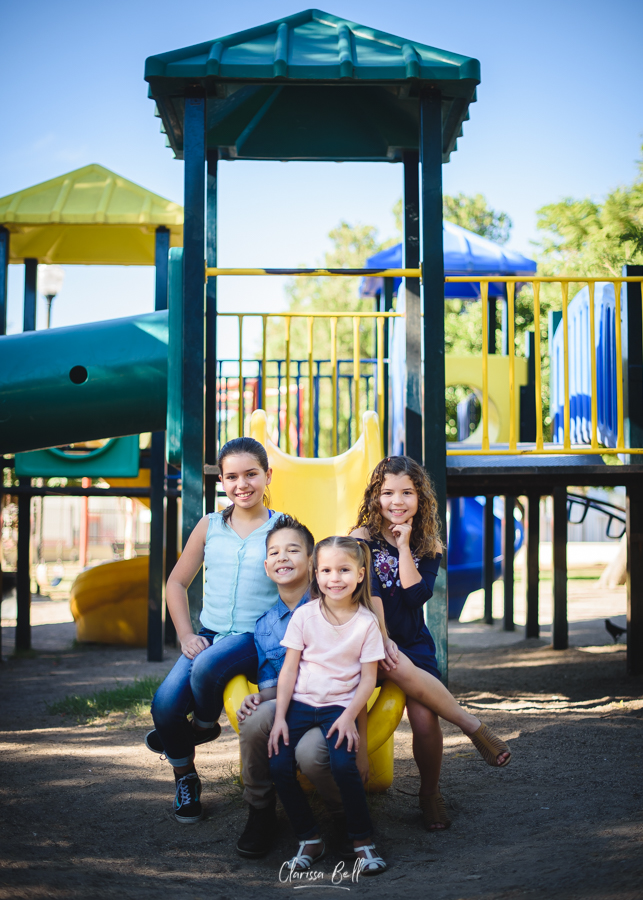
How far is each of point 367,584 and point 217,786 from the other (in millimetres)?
1241

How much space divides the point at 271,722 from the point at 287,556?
55 centimetres

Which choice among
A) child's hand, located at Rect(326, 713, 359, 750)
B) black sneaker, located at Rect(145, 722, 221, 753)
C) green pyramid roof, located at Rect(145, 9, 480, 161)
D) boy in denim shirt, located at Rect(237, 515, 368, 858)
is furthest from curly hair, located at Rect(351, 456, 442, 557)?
green pyramid roof, located at Rect(145, 9, 480, 161)

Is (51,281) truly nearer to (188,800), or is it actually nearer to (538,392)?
(538,392)

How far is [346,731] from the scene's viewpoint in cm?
240

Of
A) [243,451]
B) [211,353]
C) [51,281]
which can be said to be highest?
[51,281]

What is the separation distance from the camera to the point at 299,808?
7.96 feet

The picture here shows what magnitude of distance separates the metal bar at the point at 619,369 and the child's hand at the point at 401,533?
2.64m

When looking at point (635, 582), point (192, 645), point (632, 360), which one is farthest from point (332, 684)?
point (635, 582)

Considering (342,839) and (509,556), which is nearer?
(342,839)

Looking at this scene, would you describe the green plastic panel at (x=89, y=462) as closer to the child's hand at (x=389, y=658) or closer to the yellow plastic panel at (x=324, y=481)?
the yellow plastic panel at (x=324, y=481)

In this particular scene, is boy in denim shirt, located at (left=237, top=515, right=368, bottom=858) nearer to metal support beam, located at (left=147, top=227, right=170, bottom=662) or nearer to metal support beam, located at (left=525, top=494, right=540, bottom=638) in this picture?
metal support beam, located at (left=147, top=227, right=170, bottom=662)

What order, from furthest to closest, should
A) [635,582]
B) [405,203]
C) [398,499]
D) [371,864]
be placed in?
[635,582], [405,203], [398,499], [371,864]

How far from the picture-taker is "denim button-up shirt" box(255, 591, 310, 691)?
8.87 ft
